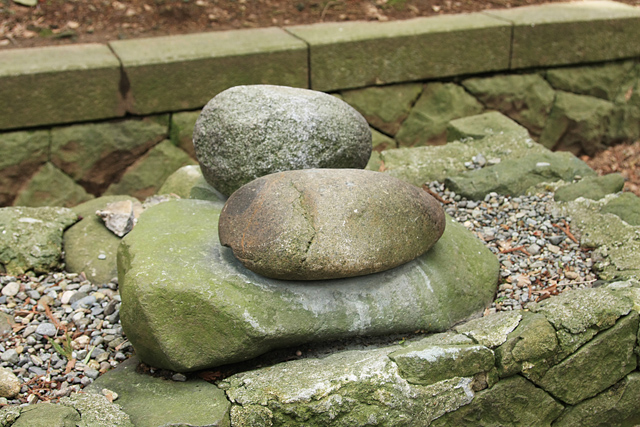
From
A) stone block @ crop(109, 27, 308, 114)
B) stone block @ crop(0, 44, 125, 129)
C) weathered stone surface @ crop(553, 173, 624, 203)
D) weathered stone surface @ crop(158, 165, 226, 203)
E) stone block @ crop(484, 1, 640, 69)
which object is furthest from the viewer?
stone block @ crop(484, 1, 640, 69)

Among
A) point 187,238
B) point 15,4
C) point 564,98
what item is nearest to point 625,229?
point 187,238

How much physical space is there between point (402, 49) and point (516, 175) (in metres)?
1.61

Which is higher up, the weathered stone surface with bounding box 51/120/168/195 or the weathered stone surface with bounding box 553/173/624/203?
the weathered stone surface with bounding box 553/173/624/203

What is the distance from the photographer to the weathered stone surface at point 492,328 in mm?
2531

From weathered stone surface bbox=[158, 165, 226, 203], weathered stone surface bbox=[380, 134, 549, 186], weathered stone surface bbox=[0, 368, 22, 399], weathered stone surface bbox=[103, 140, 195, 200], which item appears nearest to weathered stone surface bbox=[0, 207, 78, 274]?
weathered stone surface bbox=[158, 165, 226, 203]

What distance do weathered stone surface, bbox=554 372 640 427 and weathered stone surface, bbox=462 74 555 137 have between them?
10.2 feet

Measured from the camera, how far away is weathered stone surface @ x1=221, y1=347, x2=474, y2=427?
2316 mm

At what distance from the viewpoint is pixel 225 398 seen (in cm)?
240

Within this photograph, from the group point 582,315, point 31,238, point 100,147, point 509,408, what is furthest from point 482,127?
point 31,238

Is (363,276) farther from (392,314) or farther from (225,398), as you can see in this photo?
(225,398)

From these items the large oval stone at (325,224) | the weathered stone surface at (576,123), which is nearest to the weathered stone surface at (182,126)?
the large oval stone at (325,224)

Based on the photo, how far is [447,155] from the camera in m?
4.29

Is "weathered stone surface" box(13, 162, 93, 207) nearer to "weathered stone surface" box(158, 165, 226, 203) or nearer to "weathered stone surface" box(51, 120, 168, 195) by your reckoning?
"weathered stone surface" box(51, 120, 168, 195)

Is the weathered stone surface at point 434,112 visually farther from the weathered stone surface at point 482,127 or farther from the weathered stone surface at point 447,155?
the weathered stone surface at point 447,155
